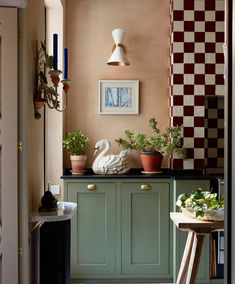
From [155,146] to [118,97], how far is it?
2.09 ft

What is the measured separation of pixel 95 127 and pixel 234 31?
10.2ft

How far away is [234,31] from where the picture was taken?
114 centimetres

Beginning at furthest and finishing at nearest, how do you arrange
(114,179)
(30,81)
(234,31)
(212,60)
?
(212,60)
(114,179)
(30,81)
(234,31)

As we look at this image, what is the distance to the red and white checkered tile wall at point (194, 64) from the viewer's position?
400 cm

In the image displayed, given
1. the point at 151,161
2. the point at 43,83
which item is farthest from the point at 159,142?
the point at 43,83

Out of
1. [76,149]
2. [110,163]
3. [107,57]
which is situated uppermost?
[107,57]

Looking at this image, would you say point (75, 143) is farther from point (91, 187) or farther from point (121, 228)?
point (121, 228)

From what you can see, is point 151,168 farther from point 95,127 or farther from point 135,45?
point 135,45

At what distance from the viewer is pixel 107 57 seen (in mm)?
4211

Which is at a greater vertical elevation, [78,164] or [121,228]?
[78,164]

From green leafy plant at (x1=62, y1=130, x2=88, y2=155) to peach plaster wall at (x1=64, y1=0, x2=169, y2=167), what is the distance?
249 millimetres

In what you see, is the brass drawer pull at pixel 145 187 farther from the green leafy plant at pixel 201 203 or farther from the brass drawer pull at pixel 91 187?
the green leafy plant at pixel 201 203

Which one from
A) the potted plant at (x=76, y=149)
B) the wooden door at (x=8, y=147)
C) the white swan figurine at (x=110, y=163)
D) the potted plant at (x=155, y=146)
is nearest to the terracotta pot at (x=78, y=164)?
the potted plant at (x=76, y=149)

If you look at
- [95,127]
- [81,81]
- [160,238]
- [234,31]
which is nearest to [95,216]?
[160,238]
